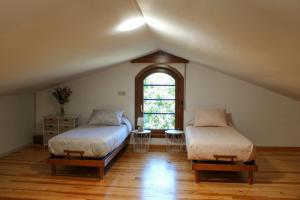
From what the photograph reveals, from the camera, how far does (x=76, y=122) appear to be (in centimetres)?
566

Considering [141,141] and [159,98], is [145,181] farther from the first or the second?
[159,98]

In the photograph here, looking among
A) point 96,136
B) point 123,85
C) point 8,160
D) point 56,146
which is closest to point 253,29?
point 96,136

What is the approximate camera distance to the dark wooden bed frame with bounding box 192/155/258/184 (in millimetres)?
3623

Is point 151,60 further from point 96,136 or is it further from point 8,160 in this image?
point 8,160

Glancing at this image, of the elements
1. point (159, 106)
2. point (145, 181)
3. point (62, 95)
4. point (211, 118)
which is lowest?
point (145, 181)

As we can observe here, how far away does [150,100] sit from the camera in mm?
5734

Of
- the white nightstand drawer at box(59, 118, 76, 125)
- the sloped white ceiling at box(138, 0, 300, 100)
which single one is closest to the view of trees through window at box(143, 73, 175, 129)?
the white nightstand drawer at box(59, 118, 76, 125)

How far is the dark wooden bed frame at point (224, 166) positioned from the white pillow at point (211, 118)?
4.52ft

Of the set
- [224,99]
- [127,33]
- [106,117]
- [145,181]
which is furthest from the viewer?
[224,99]

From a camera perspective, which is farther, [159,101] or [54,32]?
[159,101]

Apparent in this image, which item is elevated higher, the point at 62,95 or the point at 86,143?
the point at 62,95

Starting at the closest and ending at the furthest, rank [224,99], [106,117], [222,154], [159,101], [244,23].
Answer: [244,23], [222,154], [106,117], [224,99], [159,101]

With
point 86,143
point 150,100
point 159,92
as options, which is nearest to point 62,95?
point 150,100

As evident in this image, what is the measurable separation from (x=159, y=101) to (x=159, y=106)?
4.1 inches
